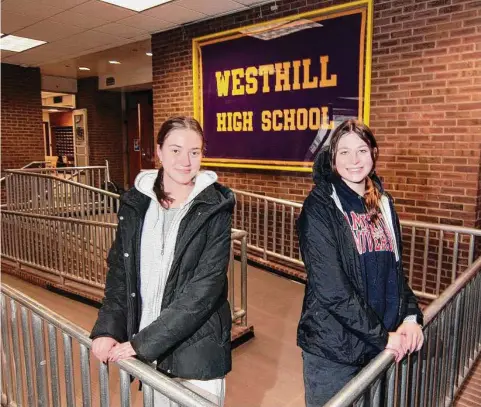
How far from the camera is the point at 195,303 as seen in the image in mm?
1560

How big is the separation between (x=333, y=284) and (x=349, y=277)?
0.29 feet

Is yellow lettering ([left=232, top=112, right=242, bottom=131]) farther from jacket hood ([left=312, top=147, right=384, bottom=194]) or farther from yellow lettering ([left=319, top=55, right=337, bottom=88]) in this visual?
jacket hood ([left=312, top=147, right=384, bottom=194])

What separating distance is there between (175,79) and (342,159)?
5689 mm

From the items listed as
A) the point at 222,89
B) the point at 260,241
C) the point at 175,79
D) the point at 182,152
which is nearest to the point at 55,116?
the point at 175,79

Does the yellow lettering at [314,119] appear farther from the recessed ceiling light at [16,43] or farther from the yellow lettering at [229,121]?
the recessed ceiling light at [16,43]

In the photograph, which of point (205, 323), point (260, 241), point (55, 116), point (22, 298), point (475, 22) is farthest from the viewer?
point (55, 116)

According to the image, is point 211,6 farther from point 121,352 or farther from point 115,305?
point 121,352

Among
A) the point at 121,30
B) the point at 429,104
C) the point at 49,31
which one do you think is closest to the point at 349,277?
the point at 429,104

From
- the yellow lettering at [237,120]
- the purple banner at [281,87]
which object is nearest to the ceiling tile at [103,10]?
the purple banner at [281,87]

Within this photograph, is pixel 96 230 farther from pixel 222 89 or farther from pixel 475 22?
pixel 475 22

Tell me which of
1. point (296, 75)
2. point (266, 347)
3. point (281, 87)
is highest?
point (296, 75)

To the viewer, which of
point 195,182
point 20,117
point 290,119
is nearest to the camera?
point 195,182

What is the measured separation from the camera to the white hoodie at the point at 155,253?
5.35 ft

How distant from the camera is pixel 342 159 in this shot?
5.98ft
